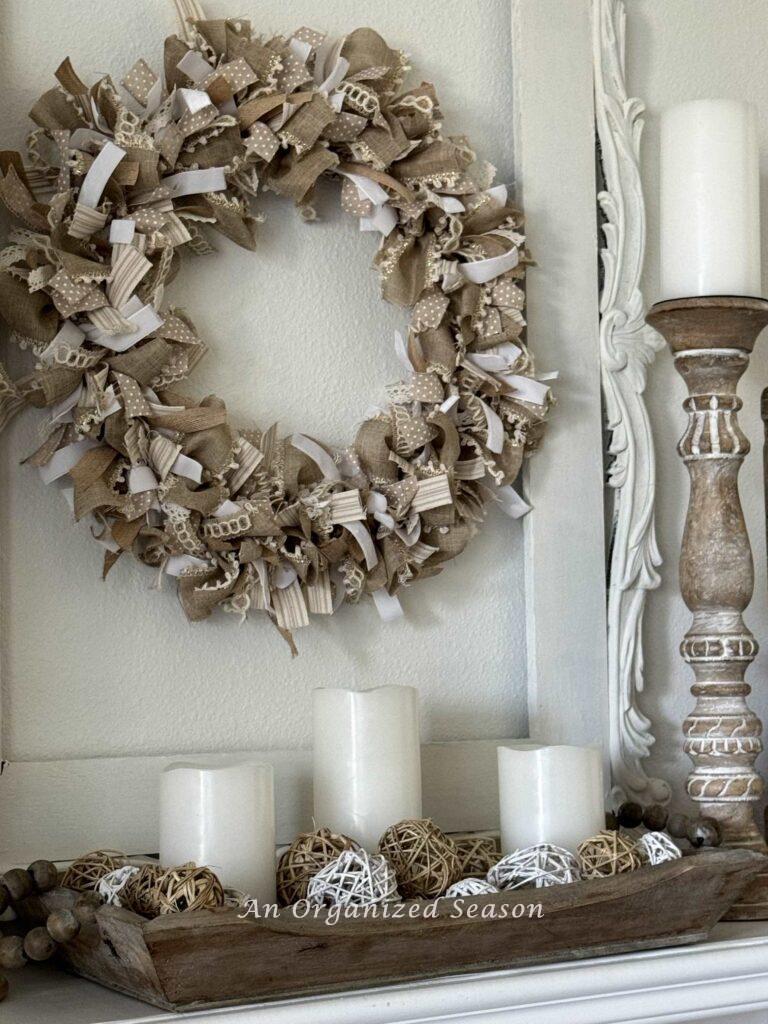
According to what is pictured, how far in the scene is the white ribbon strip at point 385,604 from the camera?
3.55 ft

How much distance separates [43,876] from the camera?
32.4 inches

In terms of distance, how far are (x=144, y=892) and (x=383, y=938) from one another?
146 millimetres

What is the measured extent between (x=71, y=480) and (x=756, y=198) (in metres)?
0.61

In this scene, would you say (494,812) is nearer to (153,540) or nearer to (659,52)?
(153,540)

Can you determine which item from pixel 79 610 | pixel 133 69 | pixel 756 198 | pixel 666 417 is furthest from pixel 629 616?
pixel 133 69

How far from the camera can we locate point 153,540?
0.99m

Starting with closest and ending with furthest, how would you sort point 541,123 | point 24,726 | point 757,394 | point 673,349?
point 24,726, point 673,349, point 541,123, point 757,394

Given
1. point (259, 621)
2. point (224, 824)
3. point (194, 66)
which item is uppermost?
point (194, 66)

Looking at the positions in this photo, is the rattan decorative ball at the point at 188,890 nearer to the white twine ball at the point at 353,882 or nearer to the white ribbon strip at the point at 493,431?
the white twine ball at the point at 353,882

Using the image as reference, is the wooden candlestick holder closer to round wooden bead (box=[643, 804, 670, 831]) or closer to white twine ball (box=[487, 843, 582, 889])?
round wooden bead (box=[643, 804, 670, 831])

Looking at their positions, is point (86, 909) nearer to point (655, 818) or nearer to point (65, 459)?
point (65, 459)

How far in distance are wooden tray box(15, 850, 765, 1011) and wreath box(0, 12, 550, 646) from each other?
308mm

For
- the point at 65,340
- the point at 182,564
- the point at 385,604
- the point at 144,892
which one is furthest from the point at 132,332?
the point at 144,892

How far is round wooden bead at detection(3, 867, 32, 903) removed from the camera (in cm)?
81
